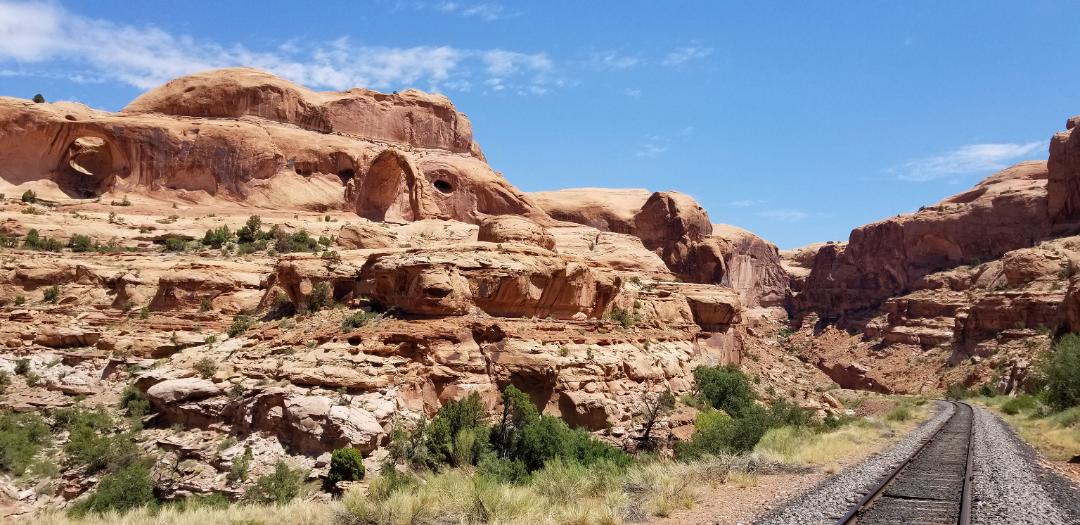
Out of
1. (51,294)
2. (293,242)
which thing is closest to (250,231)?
(293,242)

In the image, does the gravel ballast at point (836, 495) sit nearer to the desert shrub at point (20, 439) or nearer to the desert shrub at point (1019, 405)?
the desert shrub at point (20, 439)

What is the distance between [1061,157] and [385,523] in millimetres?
83458

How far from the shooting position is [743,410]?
28719 millimetres

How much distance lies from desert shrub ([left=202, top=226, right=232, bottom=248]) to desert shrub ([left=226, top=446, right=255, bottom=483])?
65.2 feet

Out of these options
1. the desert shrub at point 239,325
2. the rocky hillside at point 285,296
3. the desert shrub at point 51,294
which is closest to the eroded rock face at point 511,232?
the rocky hillside at point 285,296

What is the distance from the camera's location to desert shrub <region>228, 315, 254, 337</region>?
84.0 feet

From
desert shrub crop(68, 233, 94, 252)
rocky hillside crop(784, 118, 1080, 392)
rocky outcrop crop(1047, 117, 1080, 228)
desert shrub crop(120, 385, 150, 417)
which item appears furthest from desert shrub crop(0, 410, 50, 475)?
rocky outcrop crop(1047, 117, 1080, 228)

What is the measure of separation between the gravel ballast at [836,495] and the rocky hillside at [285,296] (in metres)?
8.02

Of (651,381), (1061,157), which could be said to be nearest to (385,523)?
(651,381)

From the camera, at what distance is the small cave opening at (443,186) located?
54438 millimetres

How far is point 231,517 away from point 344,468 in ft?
14.5

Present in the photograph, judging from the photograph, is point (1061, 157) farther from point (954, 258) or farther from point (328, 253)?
point (328, 253)

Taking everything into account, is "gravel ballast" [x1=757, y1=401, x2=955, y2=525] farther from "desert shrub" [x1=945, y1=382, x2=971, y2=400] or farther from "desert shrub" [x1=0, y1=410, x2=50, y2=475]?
"desert shrub" [x1=945, y1=382, x2=971, y2=400]

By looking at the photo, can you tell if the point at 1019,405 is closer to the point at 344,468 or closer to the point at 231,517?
the point at 344,468
